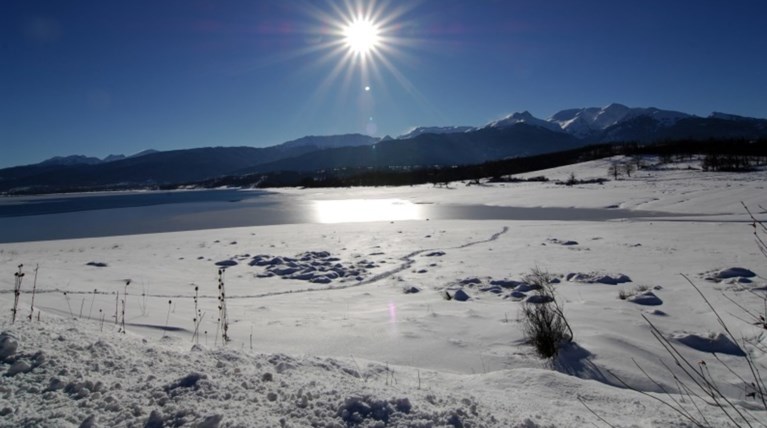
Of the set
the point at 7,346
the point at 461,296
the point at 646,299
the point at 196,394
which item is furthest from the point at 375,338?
the point at 646,299

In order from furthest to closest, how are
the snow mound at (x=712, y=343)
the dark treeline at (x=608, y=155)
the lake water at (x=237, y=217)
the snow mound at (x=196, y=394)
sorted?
the dark treeline at (x=608, y=155) < the lake water at (x=237, y=217) < the snow mound at (x=712, y=343) < the snow mound at (x=196, y=394)

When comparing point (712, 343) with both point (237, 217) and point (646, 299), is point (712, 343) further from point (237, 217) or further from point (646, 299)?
point (237, 217)

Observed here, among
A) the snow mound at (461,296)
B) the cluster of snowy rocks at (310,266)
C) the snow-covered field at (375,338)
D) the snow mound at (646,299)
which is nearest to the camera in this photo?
the snow-covered field at (375,338)

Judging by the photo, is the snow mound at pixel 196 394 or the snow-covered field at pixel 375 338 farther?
the snow-covered field at pixel 375 338

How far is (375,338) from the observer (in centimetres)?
544

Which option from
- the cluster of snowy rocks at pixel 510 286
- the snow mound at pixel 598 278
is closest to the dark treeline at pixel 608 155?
the snow mound at pixel 598 278

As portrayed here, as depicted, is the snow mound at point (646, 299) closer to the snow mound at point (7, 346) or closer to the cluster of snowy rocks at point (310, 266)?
the cluster of snowy rocks at point (310, 266)

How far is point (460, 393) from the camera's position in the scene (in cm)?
321

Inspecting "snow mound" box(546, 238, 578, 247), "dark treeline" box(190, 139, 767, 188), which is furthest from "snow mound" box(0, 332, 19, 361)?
"dark treeline" box(190, 139, 767, 188)

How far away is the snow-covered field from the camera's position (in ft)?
9.00

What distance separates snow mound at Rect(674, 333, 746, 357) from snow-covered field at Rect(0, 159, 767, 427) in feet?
0.07

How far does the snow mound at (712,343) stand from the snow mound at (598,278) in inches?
152

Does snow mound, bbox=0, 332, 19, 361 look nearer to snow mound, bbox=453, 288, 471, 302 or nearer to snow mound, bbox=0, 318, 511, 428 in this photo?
snow mound, bbox=0, 318, 511, 428

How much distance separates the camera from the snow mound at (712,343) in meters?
4.73
